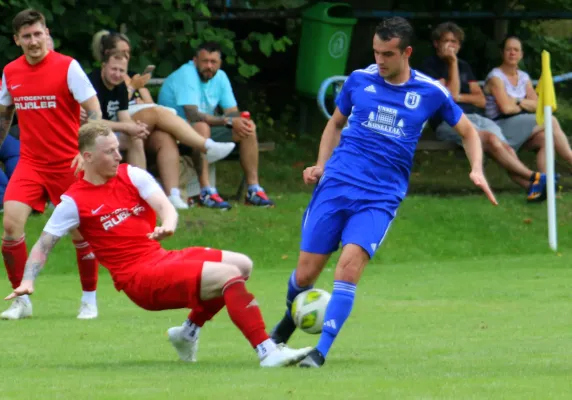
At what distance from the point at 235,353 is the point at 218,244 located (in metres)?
5.91

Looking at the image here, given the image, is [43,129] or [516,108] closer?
[43,129]

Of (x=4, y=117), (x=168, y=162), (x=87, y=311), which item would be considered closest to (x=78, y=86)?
(x=4, y=117)

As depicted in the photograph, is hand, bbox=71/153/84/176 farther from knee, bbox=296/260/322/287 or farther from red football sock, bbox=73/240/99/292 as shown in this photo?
knee, bbox=296/260/322/287

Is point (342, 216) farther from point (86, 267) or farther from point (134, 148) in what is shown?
point (134, 148)

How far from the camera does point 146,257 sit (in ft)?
26.1

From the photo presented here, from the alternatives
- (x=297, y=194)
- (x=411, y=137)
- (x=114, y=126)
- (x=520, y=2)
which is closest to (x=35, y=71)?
(x=114, y=126)

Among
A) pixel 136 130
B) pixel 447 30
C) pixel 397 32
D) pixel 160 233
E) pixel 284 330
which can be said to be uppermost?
pixel 397 32

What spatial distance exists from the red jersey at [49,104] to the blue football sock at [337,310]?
344 cm

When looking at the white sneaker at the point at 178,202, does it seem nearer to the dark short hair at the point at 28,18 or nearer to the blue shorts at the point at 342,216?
the dark short hair at the point at 28,18

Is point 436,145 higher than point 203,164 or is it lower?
higher

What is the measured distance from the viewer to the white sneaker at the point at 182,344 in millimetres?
7941

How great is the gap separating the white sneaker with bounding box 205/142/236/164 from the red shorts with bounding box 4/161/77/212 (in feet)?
15.4

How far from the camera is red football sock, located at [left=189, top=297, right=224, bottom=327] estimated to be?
307 inches

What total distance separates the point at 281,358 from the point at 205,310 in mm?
624
